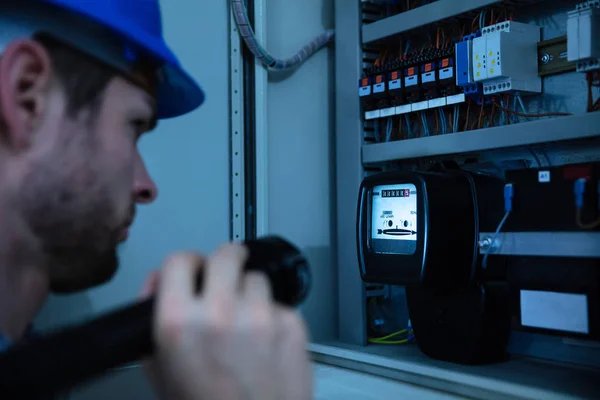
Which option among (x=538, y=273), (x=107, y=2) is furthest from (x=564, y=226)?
(x=107, y=2)

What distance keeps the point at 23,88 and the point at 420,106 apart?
3.88ft

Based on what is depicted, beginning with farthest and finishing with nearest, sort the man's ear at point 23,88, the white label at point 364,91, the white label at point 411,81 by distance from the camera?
1. the white label at point 364,91
2. the white label at point 411,81
3. the man's ear at point 23,88

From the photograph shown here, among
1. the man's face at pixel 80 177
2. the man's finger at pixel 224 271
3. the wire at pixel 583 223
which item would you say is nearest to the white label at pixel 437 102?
the wire at pixel 583 223

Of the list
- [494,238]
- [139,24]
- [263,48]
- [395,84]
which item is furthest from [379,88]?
[139,24]

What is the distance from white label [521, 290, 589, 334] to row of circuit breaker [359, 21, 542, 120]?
53 centimetres

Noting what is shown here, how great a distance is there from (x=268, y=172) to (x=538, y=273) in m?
Answer: 0.84

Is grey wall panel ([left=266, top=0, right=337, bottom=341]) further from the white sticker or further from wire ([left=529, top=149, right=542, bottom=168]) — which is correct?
wire ([left=529, top=149, right=542, bottom=168])

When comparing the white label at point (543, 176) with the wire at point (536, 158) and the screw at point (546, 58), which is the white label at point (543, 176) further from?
the screw at point (546, 58)

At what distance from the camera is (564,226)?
130 cm

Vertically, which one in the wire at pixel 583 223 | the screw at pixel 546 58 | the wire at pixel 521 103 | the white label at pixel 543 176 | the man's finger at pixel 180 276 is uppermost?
the screw at pixel 546 58

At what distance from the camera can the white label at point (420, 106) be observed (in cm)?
171

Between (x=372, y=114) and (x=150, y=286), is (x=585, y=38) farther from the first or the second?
(x=150, y=286)

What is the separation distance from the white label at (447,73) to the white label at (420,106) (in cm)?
9

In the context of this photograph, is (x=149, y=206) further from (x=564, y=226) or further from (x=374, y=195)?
(x=564, y=226)
